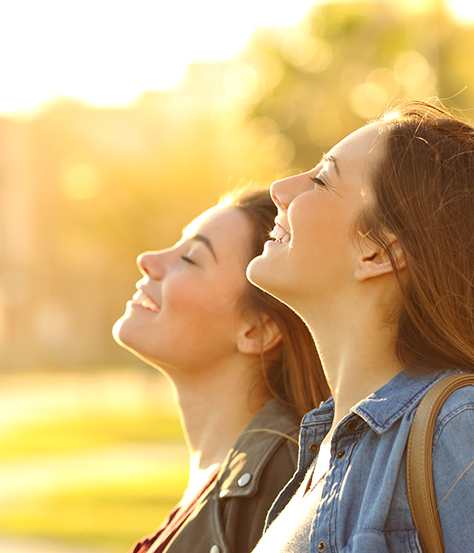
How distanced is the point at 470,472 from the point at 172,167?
1958cm

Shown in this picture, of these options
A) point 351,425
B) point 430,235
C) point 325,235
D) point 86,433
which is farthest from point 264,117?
point 351,425

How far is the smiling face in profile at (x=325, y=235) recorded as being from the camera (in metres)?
2.22

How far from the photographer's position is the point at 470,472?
5.69ft

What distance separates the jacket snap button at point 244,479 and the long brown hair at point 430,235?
827 mm

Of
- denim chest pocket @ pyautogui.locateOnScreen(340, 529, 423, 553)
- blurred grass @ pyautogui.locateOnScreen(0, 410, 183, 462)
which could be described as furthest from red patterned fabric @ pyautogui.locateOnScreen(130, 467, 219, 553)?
blurred grass @ pyautogui.locateOnScreen(0, 410, 183, 462)

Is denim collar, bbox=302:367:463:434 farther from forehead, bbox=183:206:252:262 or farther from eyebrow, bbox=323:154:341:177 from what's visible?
forehead, bbox=183:206:252:262

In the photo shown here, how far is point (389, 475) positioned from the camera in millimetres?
1797

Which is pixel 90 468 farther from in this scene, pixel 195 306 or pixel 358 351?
pixel 358 351

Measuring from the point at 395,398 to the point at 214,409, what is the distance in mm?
1370

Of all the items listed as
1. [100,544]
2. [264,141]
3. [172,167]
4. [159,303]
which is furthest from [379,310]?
[172,167]

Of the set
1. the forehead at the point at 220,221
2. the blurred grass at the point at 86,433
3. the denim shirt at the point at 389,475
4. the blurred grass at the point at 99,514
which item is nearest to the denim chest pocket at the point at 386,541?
the denim shirt at the point at 389,475

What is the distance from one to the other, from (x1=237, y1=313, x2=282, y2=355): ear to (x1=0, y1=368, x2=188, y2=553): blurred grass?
15.9 ft

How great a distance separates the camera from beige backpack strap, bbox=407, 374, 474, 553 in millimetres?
1739

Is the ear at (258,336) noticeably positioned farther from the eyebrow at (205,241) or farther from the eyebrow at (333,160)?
the eyebrow at (333,160)
